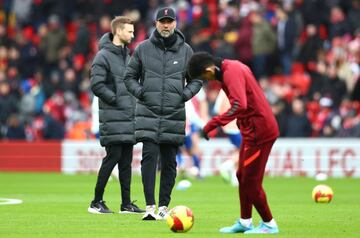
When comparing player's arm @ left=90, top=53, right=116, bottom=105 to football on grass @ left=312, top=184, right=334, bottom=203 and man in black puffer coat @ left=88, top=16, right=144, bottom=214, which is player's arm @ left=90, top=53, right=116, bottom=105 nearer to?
man in black puffer coat @ left=88, top=16, right=144, bottom=214

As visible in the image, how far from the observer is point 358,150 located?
28.7 metres

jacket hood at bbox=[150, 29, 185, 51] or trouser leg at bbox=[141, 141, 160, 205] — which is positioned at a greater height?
jacket hood at bbox=[150, 29, 185, 51]

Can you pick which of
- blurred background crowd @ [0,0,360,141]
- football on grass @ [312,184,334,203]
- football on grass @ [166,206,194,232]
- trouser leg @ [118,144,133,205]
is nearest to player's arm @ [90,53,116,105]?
trouser leg @ [118,144,133,205]

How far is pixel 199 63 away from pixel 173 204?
5.73m

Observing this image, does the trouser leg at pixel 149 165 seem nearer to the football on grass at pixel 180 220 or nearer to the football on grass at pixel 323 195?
the football on grass at pixel 180 220

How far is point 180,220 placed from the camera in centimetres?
1330

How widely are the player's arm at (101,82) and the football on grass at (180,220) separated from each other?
3007 millimetres

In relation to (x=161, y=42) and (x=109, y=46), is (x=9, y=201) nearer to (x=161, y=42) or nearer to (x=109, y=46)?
(x=109, y=46)

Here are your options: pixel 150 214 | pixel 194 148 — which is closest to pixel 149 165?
pixel 150 214

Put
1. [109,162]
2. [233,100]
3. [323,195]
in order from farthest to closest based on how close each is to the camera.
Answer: [323,195], [109,162], [233,100]

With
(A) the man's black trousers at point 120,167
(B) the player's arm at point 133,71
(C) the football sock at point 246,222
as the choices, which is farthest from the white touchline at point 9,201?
(C) the football sock at point 246,222

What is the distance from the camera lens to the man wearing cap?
15.0m

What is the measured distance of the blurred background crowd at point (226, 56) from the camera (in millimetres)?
30469

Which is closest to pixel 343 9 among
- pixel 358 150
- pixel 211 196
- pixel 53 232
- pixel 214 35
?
pixel 214 35
